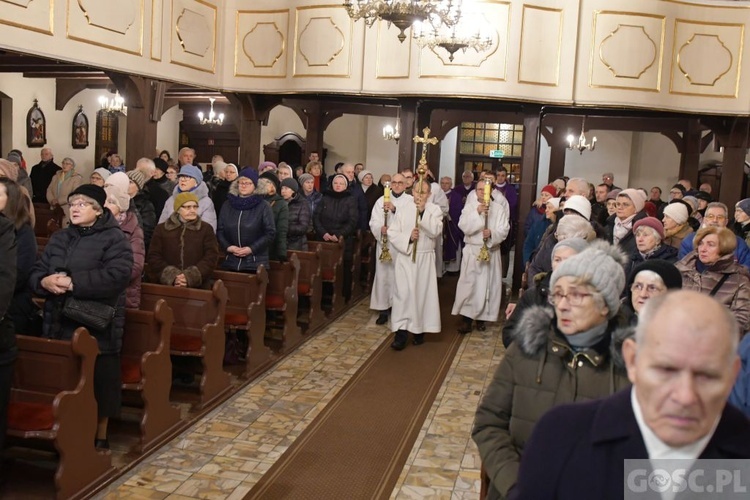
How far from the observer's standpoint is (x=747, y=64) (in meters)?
10.7

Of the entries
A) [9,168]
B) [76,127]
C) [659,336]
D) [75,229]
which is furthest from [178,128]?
[659,336]

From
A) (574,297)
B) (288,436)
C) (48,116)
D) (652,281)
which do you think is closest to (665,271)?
(652,281)

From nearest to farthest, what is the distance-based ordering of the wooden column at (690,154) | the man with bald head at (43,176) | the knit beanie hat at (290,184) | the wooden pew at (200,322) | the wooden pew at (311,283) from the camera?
the wooden pew at (200,322) → the wooden pew at (311,283) → the knit beanie hat at (290,184) → the man with bald head at (43,176) → the wooden column at (690,154)

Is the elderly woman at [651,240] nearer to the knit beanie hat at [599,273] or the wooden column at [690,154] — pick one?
the knit beanie hat at [599,273]

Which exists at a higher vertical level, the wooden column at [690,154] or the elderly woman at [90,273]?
the wooden column at [690,154]

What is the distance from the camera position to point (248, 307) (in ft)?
23.3

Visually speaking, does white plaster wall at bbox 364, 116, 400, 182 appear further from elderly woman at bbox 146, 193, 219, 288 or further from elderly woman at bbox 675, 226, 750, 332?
elderly woman at bbox 675, 226, 750, 332

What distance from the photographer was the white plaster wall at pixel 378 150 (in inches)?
830

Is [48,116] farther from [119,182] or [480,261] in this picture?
[119,182]

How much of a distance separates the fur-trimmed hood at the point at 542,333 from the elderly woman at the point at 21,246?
318 cm

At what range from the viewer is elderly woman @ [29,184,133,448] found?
4.66 metres

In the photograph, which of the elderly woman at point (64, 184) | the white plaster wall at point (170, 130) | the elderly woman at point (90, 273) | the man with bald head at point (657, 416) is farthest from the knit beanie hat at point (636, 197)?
the white plaster wall at point (170, 130)

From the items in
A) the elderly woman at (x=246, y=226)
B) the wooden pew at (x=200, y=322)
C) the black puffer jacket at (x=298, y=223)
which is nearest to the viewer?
the wooden pew at (x=200, y=322)

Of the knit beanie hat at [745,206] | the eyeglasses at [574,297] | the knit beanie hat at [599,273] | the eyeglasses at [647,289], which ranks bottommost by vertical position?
the eyeglasses at [647,289]
